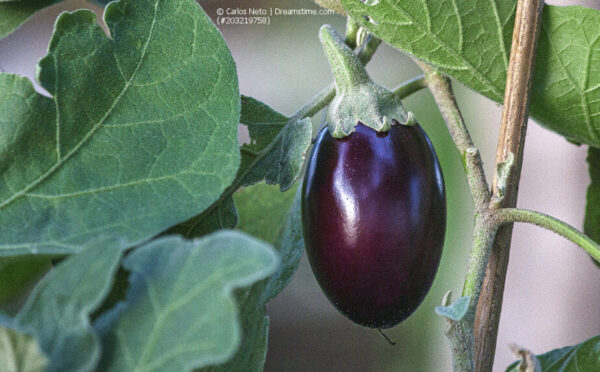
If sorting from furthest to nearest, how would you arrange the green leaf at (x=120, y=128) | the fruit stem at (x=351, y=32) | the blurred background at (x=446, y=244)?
1. the blurred background at (x=446, y=244)
2. the fruit stem at (x=351, y=32)
3. the green leaf at (x=120, y=128)

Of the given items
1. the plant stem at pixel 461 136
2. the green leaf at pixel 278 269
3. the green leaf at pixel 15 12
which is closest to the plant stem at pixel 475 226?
the plant stem at pixel 461 136

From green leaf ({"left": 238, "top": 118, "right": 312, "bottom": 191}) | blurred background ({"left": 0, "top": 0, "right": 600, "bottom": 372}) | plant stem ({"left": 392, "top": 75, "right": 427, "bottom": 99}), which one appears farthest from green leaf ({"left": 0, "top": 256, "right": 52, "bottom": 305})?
blurred background ({"left": 0, "top": 0, "right": 600, "bottom": 372})

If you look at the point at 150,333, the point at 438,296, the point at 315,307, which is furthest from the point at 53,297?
the point at 315,307

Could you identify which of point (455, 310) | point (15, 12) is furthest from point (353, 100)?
point (15, 12)

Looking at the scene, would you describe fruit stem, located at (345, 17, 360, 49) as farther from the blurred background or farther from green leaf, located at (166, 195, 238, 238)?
the blurred background

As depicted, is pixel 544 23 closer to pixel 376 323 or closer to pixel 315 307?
pixel 376 323

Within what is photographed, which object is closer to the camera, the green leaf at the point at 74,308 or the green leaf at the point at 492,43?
the green leaf at the point at 74,308

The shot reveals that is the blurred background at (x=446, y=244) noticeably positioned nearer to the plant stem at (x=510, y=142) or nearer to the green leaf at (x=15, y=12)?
the green leaf at (x=15, y=12)
